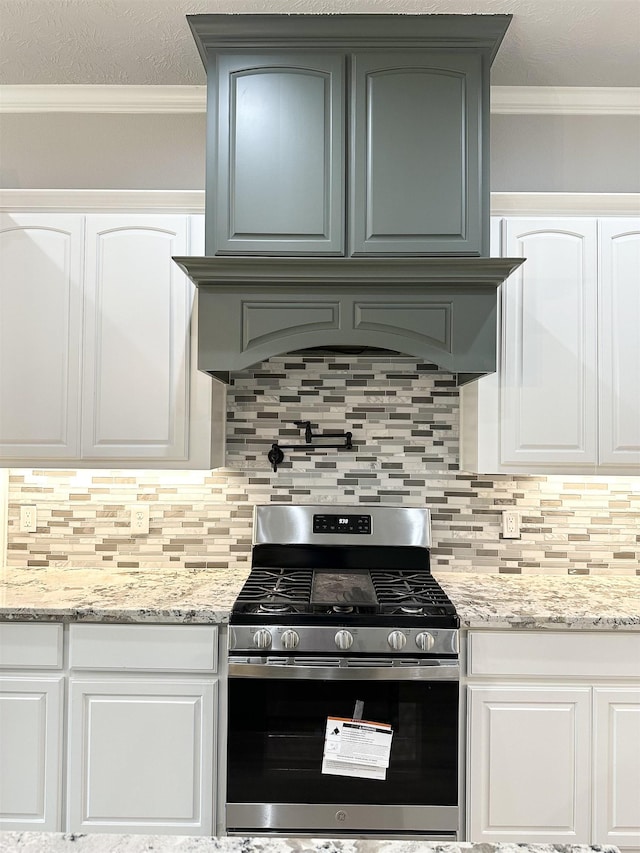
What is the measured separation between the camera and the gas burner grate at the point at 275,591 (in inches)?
78.7

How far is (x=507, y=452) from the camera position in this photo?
2307 millimetres

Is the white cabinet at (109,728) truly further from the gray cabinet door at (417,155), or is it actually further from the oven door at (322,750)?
the gray cabinet door at (417,155)

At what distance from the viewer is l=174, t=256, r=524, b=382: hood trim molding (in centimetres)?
210

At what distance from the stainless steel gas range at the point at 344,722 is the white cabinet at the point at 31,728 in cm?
57

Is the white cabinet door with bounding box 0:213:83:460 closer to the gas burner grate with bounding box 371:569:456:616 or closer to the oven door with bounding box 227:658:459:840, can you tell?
the oven door with bounding box 227:658:459:840

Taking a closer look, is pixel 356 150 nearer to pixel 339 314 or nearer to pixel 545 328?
pixel 339 314

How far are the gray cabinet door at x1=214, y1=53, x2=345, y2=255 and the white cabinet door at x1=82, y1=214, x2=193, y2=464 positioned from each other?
253 mm

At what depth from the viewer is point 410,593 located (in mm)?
2160

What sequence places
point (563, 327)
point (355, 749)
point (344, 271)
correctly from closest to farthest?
1. point (355, 749)
2. point (344, 271)
3. point (563, 327)

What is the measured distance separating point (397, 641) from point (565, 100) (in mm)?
2233

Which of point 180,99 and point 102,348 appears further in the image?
point 180,99

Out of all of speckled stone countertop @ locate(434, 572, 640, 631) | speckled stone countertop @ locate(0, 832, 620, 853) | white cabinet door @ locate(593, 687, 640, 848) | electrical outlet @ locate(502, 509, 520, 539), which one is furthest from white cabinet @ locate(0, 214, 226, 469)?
speckled stone countertop @ locate(0, 832, 620, 853)

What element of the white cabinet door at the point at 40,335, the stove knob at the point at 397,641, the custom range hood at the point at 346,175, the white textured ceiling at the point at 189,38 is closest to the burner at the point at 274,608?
the stove knob at the point at 397,641

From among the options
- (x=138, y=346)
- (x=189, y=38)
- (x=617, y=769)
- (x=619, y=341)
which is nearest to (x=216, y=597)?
(x=138, y=346)
